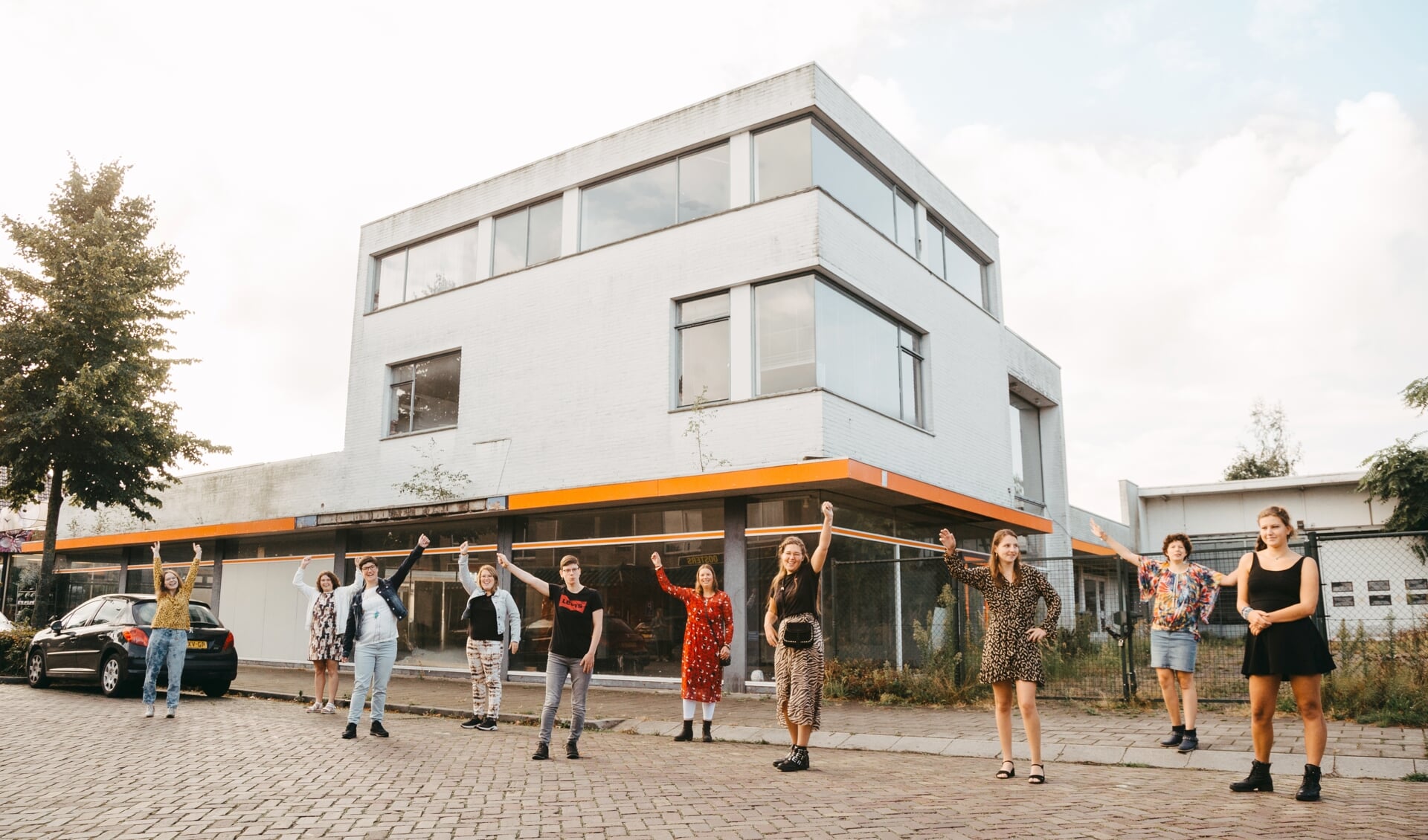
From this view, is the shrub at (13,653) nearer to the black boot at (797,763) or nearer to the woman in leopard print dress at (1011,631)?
the black boot at (797,763)

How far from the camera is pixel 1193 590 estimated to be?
8422 millimetres

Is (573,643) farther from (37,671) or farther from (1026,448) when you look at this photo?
(1026,448)

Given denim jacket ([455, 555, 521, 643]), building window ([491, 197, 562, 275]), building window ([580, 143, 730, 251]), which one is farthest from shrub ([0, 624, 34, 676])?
building window ([580, 143, 730, 251])

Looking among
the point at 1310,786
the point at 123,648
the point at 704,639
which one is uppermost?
the point at 704,639

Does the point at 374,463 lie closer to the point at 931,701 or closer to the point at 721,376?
the point at 721,376

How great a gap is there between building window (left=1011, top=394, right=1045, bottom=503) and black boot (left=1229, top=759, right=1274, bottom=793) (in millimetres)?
16831

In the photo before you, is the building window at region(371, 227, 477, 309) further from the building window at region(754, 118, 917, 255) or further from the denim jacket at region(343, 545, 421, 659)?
the denim jacket at region(343, 545, 421, 659)

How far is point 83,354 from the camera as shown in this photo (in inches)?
752

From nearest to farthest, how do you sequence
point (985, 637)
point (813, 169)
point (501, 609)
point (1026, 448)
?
1. point (985, 637)
2. point (501, 609)
3. point (813, 169)
4. point (1026, 448)

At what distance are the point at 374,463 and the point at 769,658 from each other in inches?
391

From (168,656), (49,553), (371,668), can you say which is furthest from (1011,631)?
(49,553)

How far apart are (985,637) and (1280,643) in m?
2.94

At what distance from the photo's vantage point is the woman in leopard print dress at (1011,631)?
726cm

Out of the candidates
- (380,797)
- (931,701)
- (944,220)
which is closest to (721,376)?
(931,701)
